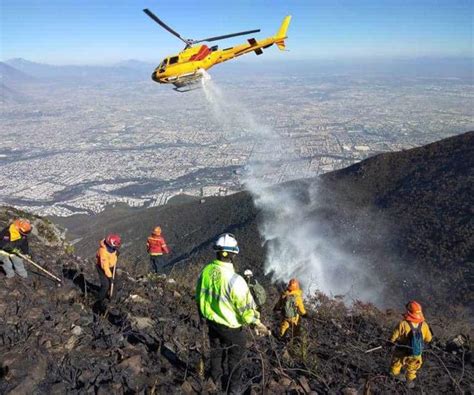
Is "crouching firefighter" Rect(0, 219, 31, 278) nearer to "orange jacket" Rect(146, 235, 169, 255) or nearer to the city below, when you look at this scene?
"orange jacket" Rect(146, 235, 169, 255)

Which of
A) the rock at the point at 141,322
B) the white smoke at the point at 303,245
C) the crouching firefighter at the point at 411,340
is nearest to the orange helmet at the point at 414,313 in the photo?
the crouching firefighter at the point at 411,340

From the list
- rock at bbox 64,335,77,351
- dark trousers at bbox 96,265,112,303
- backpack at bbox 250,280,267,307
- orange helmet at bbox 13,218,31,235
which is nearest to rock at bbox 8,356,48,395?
rock at bbox 64,335,77,351

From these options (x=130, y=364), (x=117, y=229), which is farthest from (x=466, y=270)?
(x=117, y=229)

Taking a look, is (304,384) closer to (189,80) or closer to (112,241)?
(112,241)

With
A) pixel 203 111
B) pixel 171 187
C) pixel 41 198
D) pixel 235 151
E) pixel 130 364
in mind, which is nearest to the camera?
pixel 130 364

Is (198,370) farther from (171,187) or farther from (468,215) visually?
(171,187)
